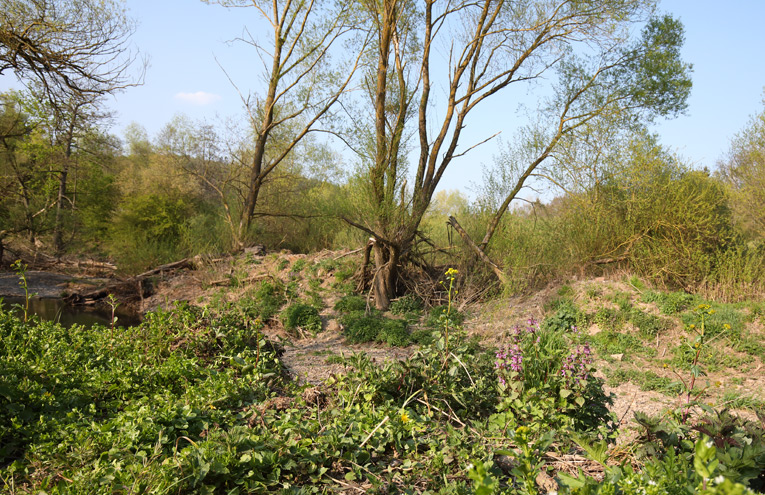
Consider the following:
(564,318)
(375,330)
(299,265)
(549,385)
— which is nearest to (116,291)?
(299,265)

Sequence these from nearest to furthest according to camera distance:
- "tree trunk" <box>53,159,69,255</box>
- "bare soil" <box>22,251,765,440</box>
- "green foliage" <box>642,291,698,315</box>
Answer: "bare soil" <box>22,251,765,440</box> < "green foliage" <box>642,291,698,315</box> < "tree trunk" <box>53,159,69,255</box>

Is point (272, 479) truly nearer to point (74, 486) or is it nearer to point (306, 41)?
point (74, 486)

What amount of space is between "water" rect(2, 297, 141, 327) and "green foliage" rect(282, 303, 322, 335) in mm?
4377

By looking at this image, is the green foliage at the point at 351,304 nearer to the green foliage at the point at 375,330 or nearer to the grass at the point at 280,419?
the green foliage at the point at 375,330

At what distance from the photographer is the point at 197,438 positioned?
9.59ft

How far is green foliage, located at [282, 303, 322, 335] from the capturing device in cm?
925

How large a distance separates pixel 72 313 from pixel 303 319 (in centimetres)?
720

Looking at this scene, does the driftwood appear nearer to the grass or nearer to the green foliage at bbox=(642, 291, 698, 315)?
the grass

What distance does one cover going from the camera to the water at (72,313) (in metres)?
11.6

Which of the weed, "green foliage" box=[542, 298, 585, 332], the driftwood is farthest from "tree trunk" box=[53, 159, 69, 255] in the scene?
"green foliage" box=[542, 298, 585, 332]

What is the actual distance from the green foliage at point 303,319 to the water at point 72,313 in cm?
438

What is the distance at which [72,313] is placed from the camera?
12586 mm

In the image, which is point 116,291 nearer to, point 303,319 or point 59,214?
point 303,319

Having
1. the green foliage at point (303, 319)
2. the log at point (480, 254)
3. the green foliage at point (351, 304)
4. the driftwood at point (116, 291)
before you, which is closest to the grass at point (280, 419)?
the green foliage at point (303, 319)
